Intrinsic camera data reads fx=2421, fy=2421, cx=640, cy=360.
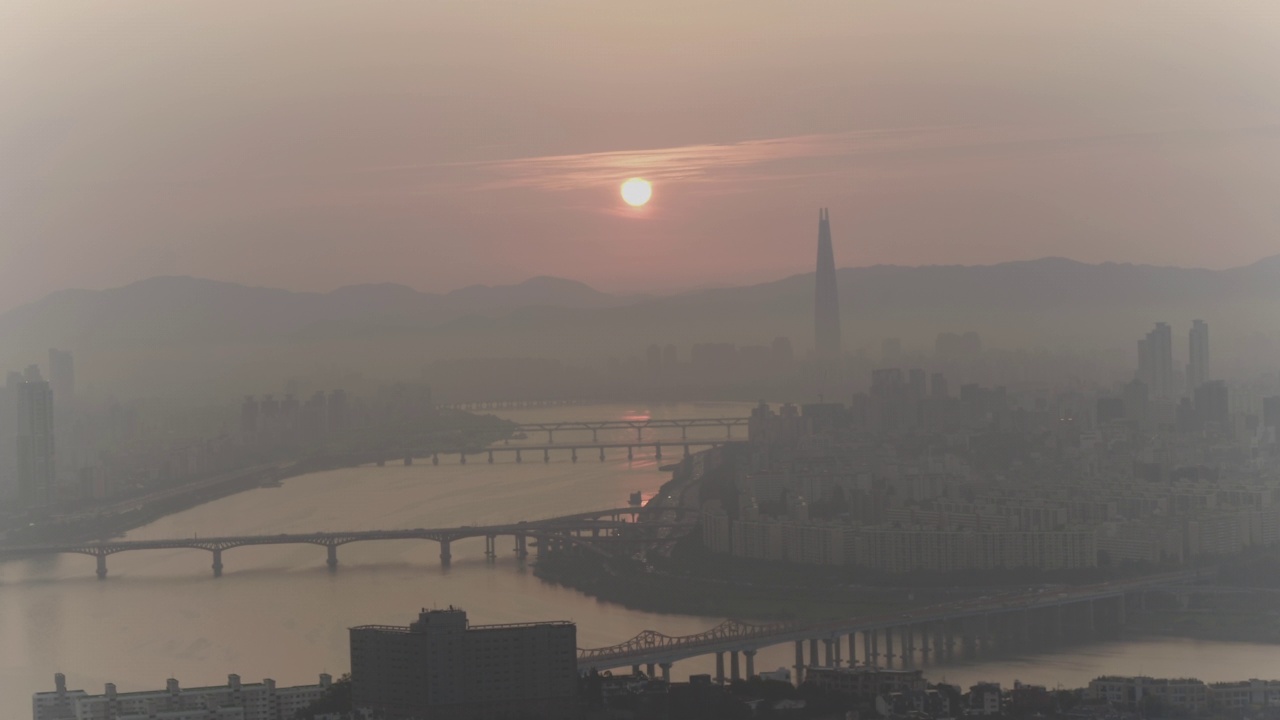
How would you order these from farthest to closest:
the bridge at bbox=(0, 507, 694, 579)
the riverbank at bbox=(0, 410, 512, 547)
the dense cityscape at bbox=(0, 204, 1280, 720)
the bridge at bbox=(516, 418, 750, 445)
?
the bridge at bbox=(516, 418, 750, 445), the riverbank at bbox=(0, 410, 512, 547), the bridge at bbox=(0, 507, 694, 579), the dense cityscape at bbox=(0, 204, 1280, 720)

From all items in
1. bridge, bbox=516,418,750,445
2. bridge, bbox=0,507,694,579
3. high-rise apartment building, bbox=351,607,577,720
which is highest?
bridge, bbox=516,418,750,445

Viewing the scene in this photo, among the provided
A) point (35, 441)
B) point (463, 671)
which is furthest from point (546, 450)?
point (463, 671)

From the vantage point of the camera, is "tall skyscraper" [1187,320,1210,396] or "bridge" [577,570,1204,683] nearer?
"bridge" [577,570,1204,683]

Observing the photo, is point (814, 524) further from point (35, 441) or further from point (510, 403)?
point (510, 403)

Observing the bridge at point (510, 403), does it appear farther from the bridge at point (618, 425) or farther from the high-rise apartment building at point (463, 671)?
the high-rise apartment building at point (463, 671)

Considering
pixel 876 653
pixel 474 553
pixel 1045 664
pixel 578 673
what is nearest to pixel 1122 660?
pixel 1045 664

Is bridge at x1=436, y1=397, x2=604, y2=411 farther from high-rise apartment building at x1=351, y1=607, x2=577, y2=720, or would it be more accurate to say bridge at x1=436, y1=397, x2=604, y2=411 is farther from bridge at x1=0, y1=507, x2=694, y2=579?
high-rise apartment building at x1=351, y1=607, x2=577, y2=720

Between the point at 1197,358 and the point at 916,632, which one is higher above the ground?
the point at 1197,358

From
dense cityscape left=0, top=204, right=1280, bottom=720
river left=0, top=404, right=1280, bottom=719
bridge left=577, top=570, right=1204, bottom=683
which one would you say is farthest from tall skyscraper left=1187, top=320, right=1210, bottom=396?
bridge left=577, top=570, right=1204, bottom=683
